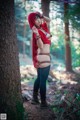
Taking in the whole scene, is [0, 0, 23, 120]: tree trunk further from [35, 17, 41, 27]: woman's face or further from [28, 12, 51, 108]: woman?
[35, 17, 41, 27]: woman's face

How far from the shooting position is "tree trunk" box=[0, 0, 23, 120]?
4387mm

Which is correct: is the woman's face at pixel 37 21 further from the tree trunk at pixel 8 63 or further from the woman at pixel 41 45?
the tree trunk at pixel 8 63

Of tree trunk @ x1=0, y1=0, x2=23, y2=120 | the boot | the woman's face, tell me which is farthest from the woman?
tree trunk @ x1=0, y1=0, x2=23, y2=120

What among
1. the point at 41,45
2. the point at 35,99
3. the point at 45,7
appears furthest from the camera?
the point at 45,7

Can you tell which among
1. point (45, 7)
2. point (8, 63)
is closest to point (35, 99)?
point (8, 63)

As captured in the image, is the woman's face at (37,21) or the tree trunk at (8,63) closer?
the tree trunk at (8,63)

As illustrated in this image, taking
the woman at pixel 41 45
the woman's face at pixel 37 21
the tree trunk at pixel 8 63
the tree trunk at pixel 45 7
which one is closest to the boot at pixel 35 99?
the woman at pixel 41 45

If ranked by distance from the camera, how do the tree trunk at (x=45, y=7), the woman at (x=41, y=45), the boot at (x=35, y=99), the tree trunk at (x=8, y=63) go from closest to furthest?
the tree trunk at (x=8, y=63)
the woman at (x=41, y=45)
the boot at (x=35, y=99)
the tree trunk at (x=45, y=7)

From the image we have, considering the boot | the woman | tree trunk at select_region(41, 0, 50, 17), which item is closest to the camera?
the woman

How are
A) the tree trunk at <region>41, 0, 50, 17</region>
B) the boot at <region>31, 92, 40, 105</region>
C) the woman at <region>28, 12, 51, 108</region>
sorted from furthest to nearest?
the tree trunk at <region>41, 0, 50, 17</region> → the boot at <region>31, 92, 40, 105</region> → the woman at <region>28, 12, 51, 108</region>

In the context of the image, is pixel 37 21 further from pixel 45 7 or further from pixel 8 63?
pixel 45 7

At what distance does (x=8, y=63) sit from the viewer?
4.48m

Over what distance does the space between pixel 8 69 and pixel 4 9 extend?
3.90 ft

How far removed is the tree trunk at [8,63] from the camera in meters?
4.39
